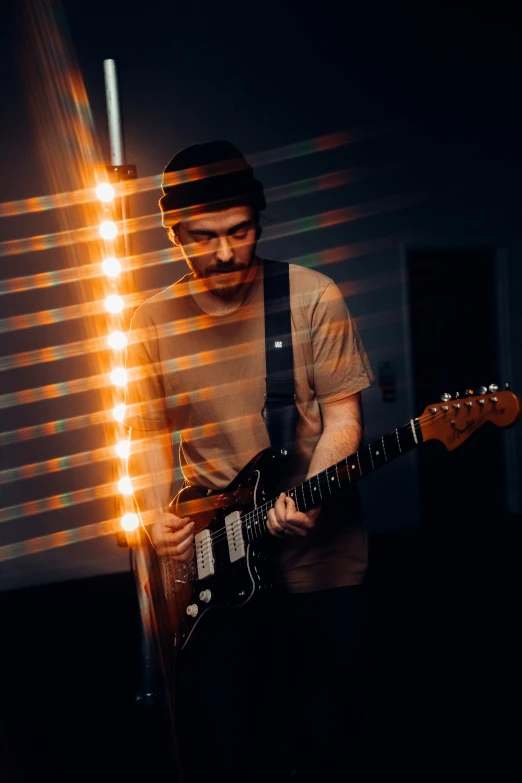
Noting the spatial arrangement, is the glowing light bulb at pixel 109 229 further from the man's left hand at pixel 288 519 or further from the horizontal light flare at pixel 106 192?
the man's left hand at pixel 288 519

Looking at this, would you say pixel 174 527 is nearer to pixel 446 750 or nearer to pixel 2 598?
pixel 446 750

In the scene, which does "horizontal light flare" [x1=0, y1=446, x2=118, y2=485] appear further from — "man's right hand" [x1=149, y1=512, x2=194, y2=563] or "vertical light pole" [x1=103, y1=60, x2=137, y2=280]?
"man's right hand" [x1=149, y1=512, x2=194, y2=563]

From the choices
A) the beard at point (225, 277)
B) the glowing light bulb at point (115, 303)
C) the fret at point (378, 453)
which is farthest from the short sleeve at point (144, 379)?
the glowing light bulb at point (115, 303)

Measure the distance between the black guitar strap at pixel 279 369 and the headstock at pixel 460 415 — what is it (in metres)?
0.35

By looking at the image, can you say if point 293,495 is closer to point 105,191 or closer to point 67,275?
point 105,191

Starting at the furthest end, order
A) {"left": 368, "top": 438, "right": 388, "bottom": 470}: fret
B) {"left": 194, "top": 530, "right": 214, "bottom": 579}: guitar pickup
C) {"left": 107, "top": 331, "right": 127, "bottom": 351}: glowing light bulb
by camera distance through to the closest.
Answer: {"left": 107, "top": 331, "right": 127, "bottom": 351}: glowing light bulb
{"left": 194, "top": 530, "right": 214, "bottom": 579}: guitar pickup
{"left": 368, "top": 438, "right": 388, "bottom": 470}: fret

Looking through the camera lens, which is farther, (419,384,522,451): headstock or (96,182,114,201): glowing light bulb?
(96,182,114,201): glowing light bulb

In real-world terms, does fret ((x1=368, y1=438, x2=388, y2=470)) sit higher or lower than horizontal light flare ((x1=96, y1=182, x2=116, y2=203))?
lower

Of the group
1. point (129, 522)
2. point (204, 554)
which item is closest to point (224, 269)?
point (204, 554)

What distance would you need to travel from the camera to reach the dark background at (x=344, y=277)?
8.39 ft

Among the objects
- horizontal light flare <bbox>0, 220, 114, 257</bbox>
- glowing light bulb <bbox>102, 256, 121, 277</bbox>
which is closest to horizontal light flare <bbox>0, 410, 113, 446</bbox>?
horizontal light flare <bbox>0, 220, 114, 257</bbox>

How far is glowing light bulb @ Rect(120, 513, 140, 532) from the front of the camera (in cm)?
270

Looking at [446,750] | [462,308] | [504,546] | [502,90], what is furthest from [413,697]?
[502,90]

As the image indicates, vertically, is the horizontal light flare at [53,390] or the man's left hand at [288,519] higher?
the horizontal light flare at [53,390]
